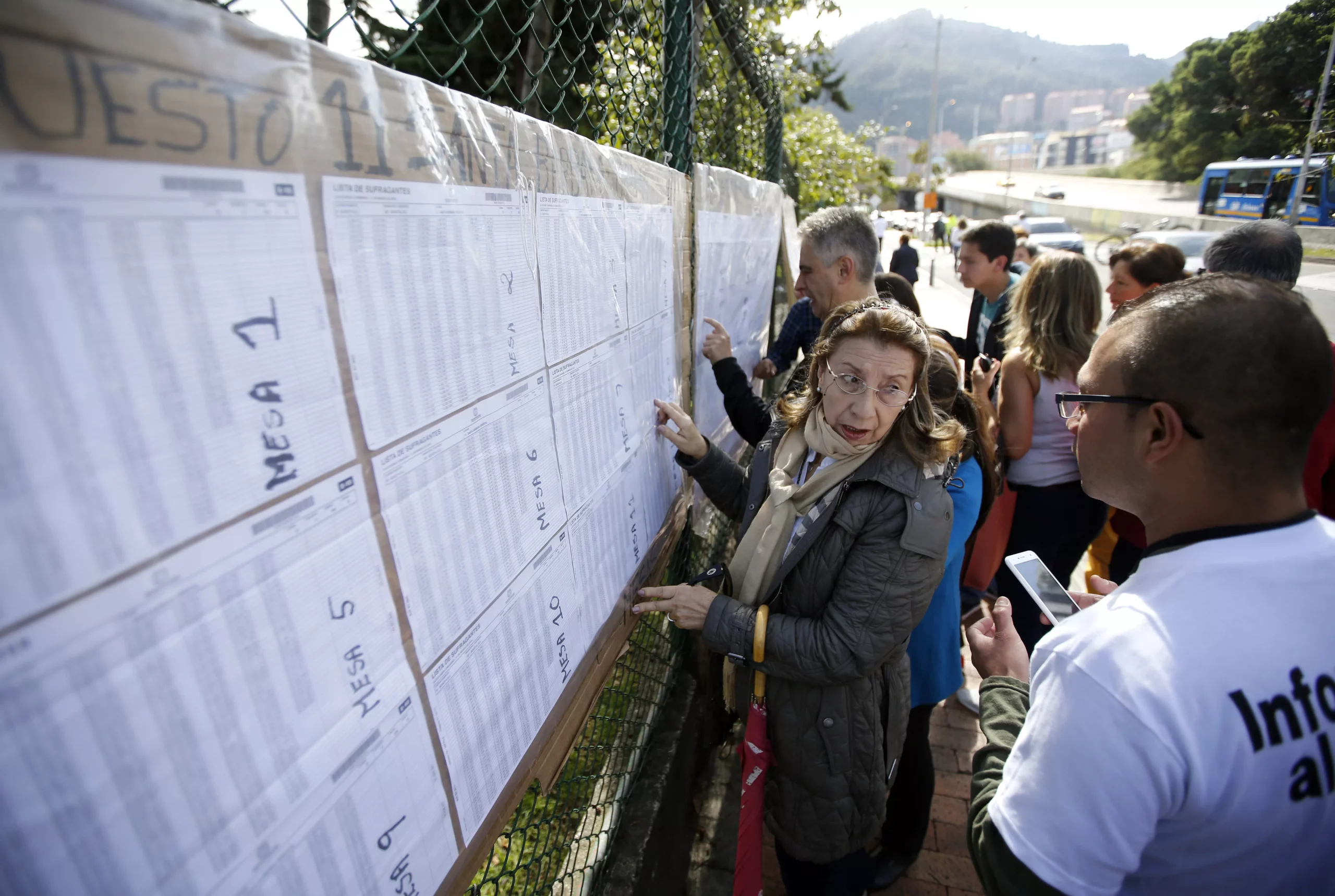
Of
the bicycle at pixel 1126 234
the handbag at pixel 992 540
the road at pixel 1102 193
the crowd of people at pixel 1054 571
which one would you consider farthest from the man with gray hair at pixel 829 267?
the road at pixel 1102 193

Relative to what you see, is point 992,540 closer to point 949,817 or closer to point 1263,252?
point 949,817

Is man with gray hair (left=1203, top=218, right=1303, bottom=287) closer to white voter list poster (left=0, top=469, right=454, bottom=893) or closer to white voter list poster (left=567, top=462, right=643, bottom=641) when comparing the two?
white voter list poster (left=567, top=462, right=643, bottom=641)

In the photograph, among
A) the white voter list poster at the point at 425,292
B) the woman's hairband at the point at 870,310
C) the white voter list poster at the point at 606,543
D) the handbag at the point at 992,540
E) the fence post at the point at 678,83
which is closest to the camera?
the white voter list poster at the point at 425,292

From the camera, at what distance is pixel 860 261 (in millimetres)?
2766

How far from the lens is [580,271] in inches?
51.3

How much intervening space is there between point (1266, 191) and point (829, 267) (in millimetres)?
26180

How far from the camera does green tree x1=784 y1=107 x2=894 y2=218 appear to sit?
6.15 m

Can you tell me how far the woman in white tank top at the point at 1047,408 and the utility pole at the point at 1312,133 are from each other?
14.5ft

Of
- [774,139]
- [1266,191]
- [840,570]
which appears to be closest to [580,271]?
[840,570]

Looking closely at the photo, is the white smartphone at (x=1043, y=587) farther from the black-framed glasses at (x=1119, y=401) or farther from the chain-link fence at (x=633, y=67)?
the chain-link fence at (x=633, y=67)

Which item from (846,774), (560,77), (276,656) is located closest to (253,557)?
(276,656)

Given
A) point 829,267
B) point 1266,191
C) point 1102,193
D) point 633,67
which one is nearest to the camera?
point 633,67

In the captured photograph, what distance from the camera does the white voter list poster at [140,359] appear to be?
440mm

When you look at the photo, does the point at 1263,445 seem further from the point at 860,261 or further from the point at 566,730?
the point at 860,261
